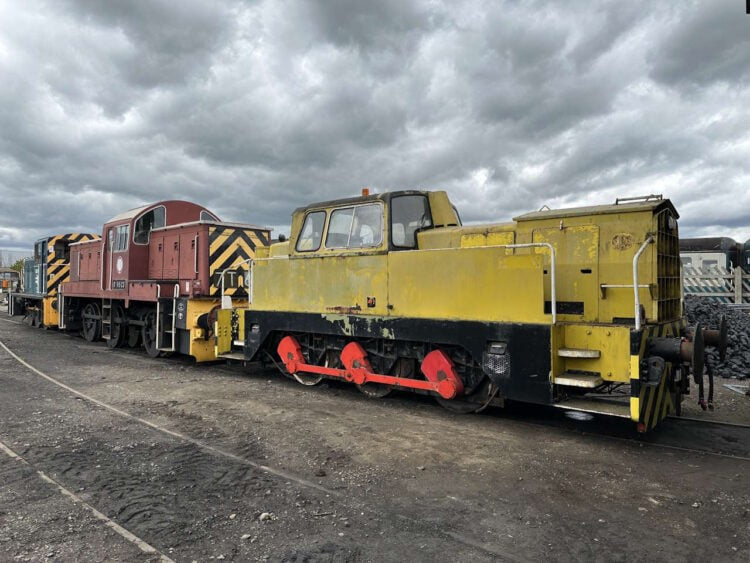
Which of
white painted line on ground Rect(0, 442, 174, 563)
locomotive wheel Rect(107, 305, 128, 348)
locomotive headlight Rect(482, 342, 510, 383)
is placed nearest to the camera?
white painted line on ground Rect(0, 442, 174, 563)

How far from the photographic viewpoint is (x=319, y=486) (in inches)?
158

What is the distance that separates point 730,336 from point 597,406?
6.92 meters

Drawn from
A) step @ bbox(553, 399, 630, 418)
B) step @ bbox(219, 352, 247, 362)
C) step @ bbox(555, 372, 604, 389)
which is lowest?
step @ bbox(553, 399, 630, 418)

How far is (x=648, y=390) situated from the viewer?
4891 millimetres

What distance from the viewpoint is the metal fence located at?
16.2 meters

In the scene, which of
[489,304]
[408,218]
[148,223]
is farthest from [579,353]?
[148,223]

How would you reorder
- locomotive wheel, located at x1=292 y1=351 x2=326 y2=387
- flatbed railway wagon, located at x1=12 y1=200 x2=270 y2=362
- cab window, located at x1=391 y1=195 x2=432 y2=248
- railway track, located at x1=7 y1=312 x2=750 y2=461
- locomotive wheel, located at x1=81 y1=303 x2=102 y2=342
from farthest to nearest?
locomotive wheel, located at x1=81 y1=303 x2=102 y2=342 → flatbed railway wagon, located at x1=12 y1=200 x2=270 y2=362 → locomotive wheel, located at x1=292 y1=351 x2=326 y2=387 → cab window, located at x1=391 y1=195 x2=432 y2=248 → railway track, located at x1=7 y1=312 x2=750 y2=461

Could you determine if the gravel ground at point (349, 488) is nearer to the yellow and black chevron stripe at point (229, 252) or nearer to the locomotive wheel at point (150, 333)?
the yellow and black chevron stripe at point (229, 252)

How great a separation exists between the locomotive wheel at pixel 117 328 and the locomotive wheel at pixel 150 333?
3.95ft

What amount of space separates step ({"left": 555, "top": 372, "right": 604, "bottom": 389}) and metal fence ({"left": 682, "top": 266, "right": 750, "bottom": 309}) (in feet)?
44.9

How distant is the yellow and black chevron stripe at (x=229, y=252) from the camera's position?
1043 centimetres

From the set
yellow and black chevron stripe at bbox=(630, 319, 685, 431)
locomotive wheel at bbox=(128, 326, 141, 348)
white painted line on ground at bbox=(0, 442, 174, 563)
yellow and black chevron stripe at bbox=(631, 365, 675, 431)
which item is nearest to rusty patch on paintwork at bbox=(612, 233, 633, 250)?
yellow and black chevron stripe at bbox=(630, 319, 685, 431)

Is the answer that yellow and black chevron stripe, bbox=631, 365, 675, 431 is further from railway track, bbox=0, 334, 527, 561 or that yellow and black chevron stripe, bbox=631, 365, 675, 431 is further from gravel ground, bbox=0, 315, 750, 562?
railway track, bbox=0, 334, 527, 561

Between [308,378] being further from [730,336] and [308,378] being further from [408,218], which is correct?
[730,336]
